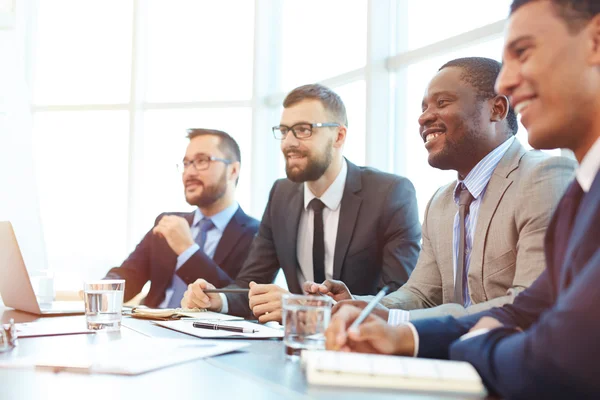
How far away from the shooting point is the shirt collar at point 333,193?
3.02m

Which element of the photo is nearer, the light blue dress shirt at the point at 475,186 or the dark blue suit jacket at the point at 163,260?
the light blue dress shirt at the point at 475,186

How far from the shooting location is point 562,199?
48.6 inches

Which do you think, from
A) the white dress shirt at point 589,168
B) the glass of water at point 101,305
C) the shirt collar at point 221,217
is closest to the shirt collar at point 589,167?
the white dress shirt at point 589,168

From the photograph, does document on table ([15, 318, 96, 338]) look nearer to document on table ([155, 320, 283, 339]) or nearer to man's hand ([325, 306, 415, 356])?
document on table ([155, 320, 283, 339])

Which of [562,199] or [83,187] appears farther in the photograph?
[83,187]

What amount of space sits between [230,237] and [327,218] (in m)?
0.82

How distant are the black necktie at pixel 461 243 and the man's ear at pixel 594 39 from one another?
1.00 m

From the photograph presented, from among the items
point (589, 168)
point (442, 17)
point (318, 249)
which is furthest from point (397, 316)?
point (442, 17)

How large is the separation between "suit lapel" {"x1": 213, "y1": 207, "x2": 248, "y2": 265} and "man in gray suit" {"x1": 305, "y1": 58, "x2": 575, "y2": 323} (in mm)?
1508

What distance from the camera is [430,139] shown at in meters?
2.28

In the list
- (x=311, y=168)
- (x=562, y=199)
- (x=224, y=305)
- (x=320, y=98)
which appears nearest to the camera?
(x=562, y=199)

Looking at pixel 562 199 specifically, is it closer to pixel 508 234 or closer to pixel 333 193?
pixel 508 234

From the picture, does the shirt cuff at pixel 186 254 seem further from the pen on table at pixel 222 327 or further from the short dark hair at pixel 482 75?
the short dark hair at pixel 482 75

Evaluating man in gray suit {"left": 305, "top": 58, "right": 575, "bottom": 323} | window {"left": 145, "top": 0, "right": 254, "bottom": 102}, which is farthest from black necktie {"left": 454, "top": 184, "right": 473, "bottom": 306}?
window {"left": 145, "top": 0, "right": 254, "bottom": 102}
